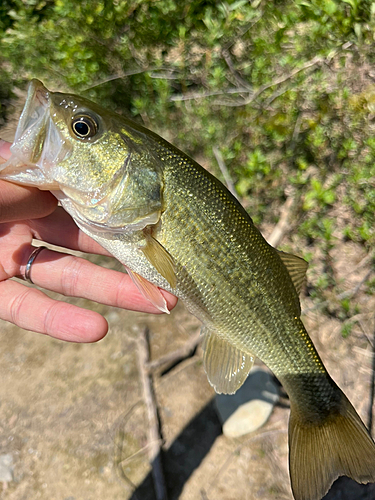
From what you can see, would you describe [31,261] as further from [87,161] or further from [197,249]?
[197,249]

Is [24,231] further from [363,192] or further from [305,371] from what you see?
[363,192]

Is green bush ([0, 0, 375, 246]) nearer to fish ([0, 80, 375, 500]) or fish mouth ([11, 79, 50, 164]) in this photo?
fish ([0, 80, 375, 500])

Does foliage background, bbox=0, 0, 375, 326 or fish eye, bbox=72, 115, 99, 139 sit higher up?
fish eye, bbox=72, 115, 99, 139

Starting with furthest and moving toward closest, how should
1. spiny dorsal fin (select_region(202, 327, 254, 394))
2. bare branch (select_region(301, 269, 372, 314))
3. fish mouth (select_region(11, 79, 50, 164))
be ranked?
1. bare branch (select_region(301, 269, 372, 314))
2. spiny dorsal fin (select_region(202, 327, 254, 394))
3. fish mouth (select_region(11, 79, 50, 164))

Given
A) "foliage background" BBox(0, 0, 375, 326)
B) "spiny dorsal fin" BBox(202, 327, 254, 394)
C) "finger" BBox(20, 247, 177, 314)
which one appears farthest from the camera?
"foliage background" BBox(0, 0, 375, 326)

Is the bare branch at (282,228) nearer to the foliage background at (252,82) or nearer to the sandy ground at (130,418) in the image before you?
the foliage background at (252,82)

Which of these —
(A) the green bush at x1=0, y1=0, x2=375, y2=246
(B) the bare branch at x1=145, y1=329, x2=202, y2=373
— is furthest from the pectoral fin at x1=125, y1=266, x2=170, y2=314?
(A) the green bush at x1=0, y1=0, x2=375, y2=246
